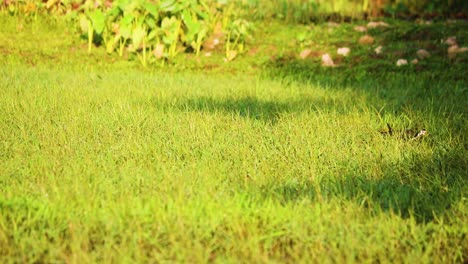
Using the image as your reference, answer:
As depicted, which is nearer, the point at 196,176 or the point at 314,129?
the point at 196,176

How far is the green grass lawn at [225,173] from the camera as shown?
1.93m

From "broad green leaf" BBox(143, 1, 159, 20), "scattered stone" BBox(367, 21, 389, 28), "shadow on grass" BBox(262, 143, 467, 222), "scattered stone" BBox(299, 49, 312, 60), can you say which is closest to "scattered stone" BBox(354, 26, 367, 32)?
"scattered stone" BBox(367, 21, 389, 28)

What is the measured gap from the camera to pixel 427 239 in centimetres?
201

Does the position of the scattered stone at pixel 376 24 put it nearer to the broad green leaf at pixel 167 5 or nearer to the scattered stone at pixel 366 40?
the scattered stone at pixel 366 40

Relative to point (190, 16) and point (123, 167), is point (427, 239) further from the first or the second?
point (190, 16)

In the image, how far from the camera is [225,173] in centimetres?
265

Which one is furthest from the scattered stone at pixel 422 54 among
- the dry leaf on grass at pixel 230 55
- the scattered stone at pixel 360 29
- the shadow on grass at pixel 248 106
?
the shadow on grass at pixel 248 106

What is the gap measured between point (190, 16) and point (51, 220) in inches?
211

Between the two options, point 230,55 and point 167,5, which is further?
point 230,55

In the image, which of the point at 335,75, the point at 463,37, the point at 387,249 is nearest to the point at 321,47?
the point at 335,75

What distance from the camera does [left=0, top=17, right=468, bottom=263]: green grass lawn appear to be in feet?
6.35

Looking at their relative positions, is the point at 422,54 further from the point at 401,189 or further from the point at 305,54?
the point at 401,189

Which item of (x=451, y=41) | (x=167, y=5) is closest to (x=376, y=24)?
(x=451, y=41)

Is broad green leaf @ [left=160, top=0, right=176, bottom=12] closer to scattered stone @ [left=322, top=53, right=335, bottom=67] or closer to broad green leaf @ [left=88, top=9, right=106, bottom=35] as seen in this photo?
broad green leaf @ [left=88, top=9, right=106, bottom=35]
